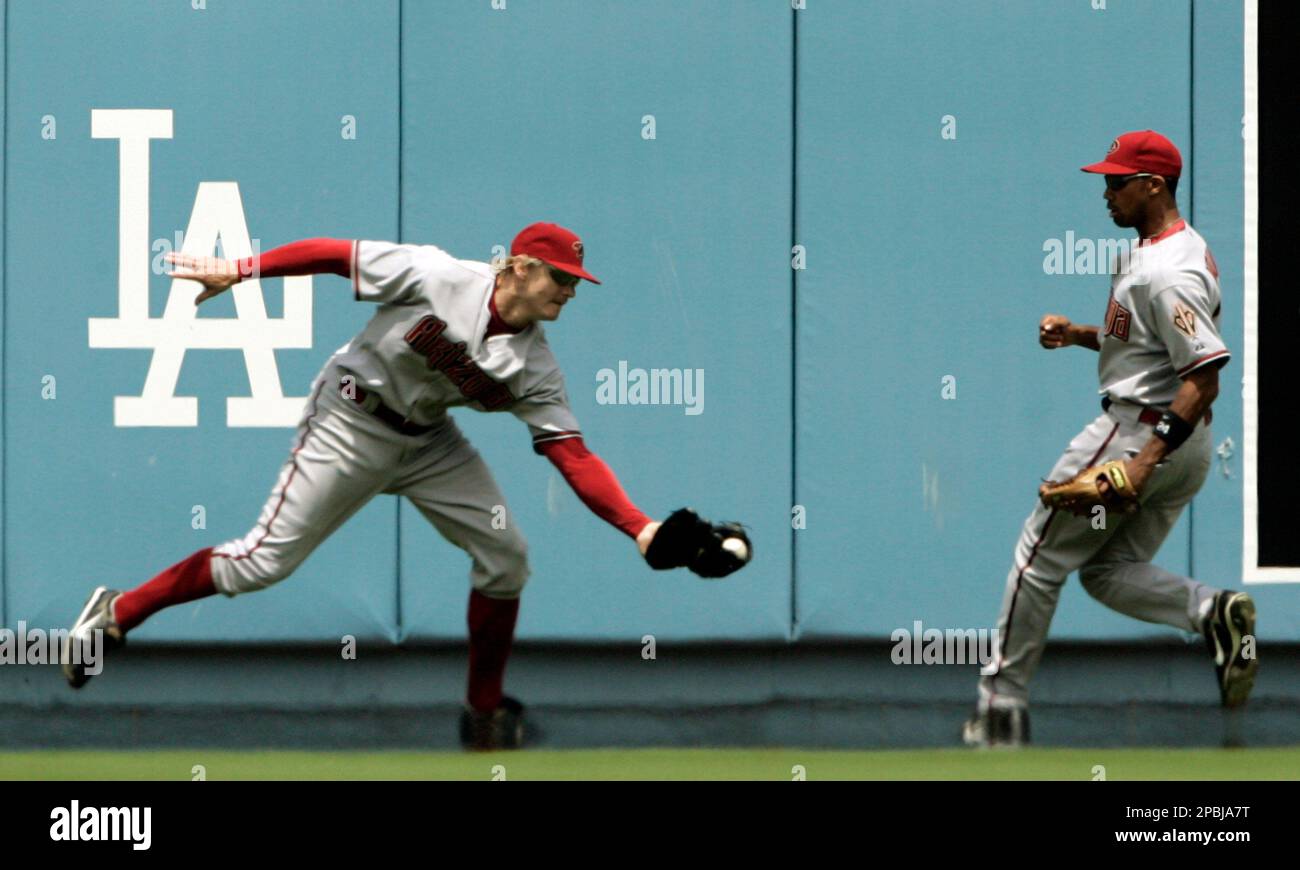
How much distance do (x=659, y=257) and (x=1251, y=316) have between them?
86.6 inches

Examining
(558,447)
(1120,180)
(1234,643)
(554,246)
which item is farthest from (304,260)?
(1234,643)

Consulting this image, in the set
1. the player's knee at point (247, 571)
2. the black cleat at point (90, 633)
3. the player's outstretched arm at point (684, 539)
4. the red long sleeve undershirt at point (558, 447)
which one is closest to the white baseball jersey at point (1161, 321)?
the player's outstretched arm at point (684, 539)

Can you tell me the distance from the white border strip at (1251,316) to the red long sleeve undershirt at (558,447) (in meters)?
2.70

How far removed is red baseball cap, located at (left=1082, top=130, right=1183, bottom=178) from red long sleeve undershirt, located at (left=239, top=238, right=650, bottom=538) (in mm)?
1754

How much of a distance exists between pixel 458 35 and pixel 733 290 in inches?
53.9

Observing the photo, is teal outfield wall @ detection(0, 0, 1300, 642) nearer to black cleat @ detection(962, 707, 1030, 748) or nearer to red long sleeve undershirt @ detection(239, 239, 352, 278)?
black cleat @ detection(962, 707, 1030, 748)

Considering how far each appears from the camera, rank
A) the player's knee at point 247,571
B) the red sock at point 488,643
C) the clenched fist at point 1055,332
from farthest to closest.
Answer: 1. the clenched fist at point 1055,332
2. the red sock at point 488,643
3. the player's knee at point 247,571

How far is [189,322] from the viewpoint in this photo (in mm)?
5957

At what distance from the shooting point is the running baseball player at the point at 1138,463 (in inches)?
183

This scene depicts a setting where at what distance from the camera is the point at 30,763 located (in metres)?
4.87

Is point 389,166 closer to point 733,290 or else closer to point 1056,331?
point 733,290

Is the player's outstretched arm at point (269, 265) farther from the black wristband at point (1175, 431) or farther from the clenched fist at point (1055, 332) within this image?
the black wristband at point (1175, 431)

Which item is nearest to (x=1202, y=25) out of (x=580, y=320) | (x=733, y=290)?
(x=733, y=290)

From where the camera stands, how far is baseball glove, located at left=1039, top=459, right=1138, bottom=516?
4648 mm
